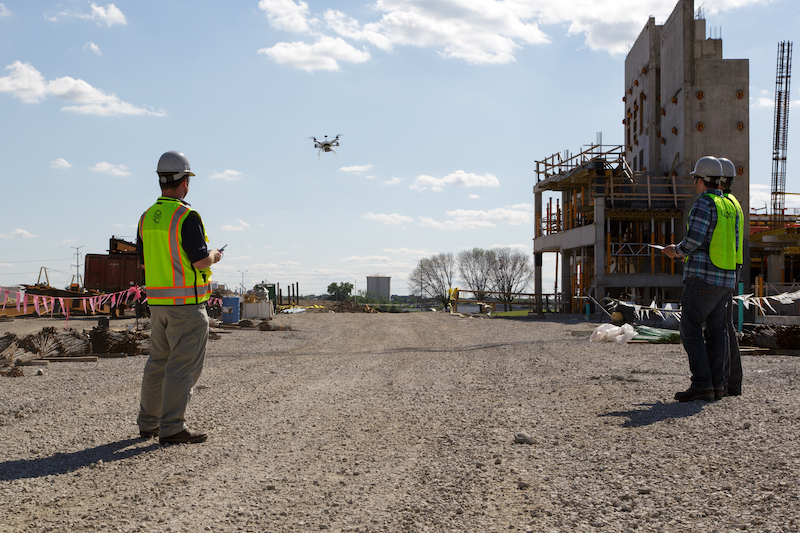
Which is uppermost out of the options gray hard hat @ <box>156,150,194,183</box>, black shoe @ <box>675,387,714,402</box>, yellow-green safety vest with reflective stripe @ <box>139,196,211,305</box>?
gray hard hat @ <box>156,150,194,183</box>

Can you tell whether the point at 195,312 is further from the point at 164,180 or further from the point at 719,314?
the point at 719,314

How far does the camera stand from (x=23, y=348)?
10.8 metres

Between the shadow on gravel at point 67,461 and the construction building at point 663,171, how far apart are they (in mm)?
28445

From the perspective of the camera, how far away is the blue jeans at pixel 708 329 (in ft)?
19.0

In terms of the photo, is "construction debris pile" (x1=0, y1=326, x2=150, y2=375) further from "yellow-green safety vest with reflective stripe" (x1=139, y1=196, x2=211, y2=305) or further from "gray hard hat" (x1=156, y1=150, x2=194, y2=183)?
"gray hard hat" (x1=156, y1=150, x2=194, y2=183)

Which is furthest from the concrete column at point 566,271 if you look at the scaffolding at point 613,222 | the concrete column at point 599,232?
the concrete column at point 599,232

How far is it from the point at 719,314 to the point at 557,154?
109 feet

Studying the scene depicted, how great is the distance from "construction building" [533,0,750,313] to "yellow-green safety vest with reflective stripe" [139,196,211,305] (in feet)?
92.5

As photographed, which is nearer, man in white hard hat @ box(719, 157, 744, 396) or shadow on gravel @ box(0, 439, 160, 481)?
shadow on gravel @ box(0, 439, 160, 481)

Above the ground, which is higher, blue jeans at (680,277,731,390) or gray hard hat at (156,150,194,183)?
gray hard hat at (156,150,194,183)

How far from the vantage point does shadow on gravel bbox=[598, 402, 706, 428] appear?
5.00 m

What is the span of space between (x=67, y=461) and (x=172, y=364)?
0.91m

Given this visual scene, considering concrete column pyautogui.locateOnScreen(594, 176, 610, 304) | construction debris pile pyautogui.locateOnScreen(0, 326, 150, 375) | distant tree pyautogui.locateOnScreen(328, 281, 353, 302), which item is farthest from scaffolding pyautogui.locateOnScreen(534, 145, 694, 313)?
distant tree pyautogui.locateOnScreen(328, 281, 353, 302)

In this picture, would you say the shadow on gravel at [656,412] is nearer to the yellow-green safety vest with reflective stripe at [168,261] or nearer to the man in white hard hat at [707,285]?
the man in white hard hat at [707,285]
